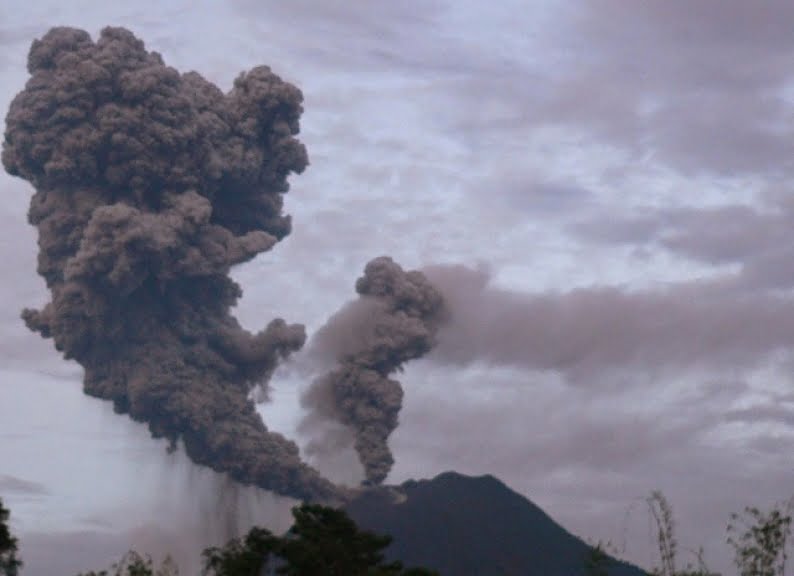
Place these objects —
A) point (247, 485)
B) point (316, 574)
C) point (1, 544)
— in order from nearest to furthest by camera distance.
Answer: point (1, 544) → point (316, 574) → point (247, 485)

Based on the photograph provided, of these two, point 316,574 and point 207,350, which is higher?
point 207,350

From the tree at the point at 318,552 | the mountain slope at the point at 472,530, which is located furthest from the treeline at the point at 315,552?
the mountain slope at the point at 472,530

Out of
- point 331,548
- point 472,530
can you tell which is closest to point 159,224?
point 472,530

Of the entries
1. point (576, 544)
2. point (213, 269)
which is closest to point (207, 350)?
point (213, 269)

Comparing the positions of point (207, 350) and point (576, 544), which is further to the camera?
point (576, 544)

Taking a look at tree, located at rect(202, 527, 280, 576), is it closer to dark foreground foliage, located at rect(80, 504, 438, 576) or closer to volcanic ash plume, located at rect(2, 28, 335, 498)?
dark foreground foliage, located at rect(80, 504, 438, 576)

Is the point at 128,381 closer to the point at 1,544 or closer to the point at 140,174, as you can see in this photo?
the point at 140,174

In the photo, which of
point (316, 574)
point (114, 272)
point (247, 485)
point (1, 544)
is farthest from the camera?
point (247, 485)
